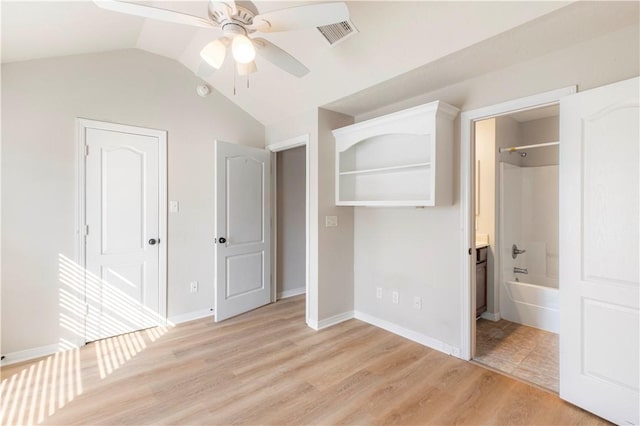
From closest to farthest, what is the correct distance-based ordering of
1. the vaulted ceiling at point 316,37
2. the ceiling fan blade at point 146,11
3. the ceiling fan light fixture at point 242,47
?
the ceiling fan blade at point 146,11 < the ceiling fan light fixture at point 242,47 < the vaulted ceiling at point 316,37

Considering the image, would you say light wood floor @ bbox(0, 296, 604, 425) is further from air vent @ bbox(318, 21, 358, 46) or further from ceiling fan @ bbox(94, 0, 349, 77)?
air vent @ bbox(318, 21, 358, 46)

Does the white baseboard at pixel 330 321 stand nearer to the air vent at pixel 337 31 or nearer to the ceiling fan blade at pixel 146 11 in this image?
the air vent at pixel 337 31

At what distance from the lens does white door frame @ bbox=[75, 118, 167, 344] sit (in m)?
2.84

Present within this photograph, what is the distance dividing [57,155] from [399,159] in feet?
10.5

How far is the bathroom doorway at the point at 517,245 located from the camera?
2.73 m

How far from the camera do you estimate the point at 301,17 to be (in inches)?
61.7

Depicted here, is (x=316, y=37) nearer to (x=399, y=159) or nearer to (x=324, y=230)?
(x=399, y=159)

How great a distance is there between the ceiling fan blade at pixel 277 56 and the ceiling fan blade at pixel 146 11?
0.30m

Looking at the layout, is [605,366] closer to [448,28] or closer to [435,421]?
[435,421]

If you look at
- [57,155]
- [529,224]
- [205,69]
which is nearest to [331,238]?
[205,69]

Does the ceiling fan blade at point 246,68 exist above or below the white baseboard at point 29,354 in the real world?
above

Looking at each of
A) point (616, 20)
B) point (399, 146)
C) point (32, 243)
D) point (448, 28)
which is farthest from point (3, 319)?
point (616, 20)

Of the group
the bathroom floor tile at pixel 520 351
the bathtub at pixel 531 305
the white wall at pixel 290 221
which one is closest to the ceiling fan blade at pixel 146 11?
the white wall at pixel 290 221

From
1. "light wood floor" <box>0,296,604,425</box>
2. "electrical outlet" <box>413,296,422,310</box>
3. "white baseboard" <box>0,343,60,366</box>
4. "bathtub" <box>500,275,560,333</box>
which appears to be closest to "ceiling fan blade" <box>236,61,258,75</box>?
"light wood floor" <box>0,296,604,425</box>
